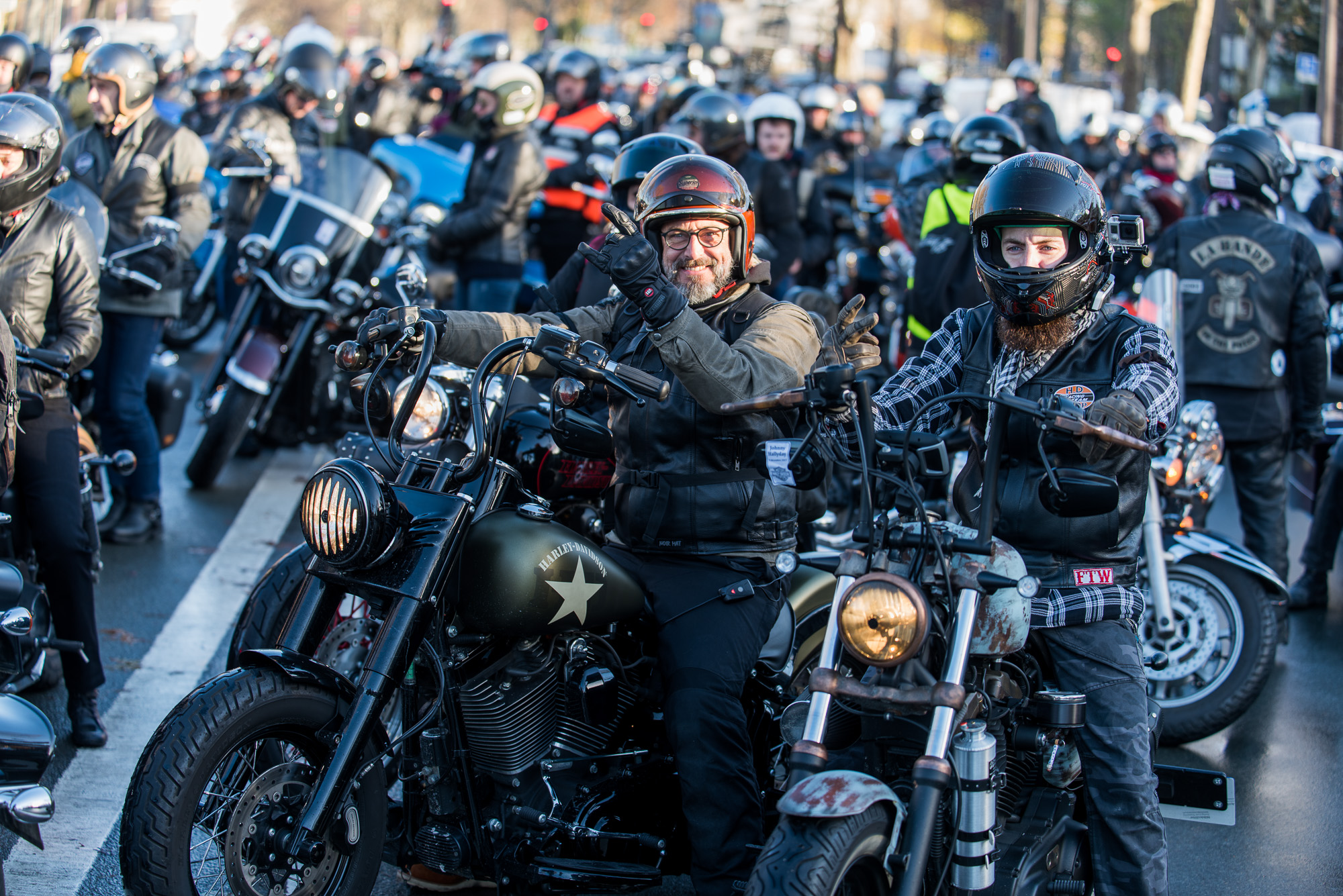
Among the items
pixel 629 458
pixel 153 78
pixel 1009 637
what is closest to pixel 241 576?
pixel 153 78

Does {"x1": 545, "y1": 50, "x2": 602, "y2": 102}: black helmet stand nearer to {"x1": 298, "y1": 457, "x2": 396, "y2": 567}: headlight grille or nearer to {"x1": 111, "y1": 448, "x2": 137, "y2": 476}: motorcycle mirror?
{"x1": 111, "y1": 448, "x2": 137, "y2": 476}: motorcycle mirror

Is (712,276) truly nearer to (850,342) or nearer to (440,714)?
(850,342)

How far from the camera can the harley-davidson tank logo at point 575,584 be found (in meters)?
3.44

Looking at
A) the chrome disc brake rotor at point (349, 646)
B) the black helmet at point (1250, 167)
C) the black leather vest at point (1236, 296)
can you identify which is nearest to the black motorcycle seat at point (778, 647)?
the chrome disc brake rotor at point (349, 646)

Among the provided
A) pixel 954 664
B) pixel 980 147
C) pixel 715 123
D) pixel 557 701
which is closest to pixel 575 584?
pixel 557 701

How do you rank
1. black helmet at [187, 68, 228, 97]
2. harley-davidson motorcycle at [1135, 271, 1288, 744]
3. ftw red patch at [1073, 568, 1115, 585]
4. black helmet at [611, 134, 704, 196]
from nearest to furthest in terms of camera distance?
1. ftw red patch at [1073, 568, 1115, 585]
2. harley-davidson motorcycle at [1135, 271, 1288, 744]
3. black helmet at [611, 134, 704, 196]
4. black helmet at [187, 68, 228, 97]

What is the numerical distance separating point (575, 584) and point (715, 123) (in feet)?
20.6

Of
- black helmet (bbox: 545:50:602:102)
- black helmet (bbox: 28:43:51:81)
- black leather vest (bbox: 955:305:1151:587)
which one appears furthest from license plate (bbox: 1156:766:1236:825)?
black helmet (bbox: 28:43:51:81)

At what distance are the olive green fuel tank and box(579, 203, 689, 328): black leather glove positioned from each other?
1.93ft

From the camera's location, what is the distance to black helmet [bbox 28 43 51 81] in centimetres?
1180

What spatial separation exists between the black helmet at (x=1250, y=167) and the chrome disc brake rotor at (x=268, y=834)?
199 inches

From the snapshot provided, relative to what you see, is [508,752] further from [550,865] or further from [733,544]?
[733,544]

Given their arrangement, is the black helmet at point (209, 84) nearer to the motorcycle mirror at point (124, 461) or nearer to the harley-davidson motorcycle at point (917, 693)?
the motorcycle mirror at point (124, 461)

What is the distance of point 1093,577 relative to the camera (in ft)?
11.9
